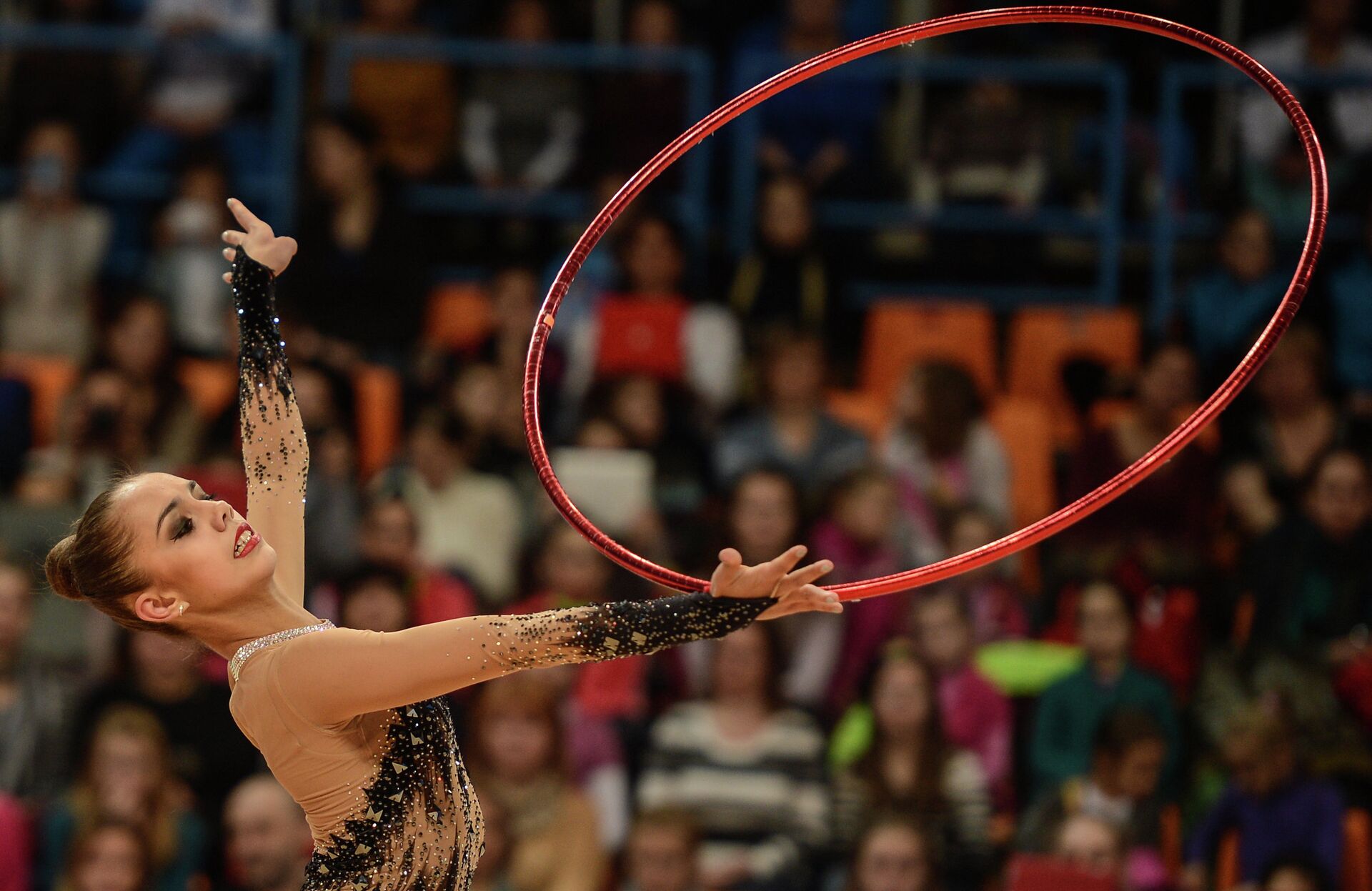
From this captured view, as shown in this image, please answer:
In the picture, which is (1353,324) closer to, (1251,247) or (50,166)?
(1251,247)

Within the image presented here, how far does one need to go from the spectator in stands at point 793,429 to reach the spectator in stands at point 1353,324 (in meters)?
2.09

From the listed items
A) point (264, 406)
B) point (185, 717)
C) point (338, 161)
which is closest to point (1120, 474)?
point (264, 406)

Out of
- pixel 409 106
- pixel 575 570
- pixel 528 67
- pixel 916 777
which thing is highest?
pixel 528 67

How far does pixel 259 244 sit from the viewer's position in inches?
140

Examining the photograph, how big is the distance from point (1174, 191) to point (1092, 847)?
12.6 feet

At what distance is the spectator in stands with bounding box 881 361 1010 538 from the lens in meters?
6.84

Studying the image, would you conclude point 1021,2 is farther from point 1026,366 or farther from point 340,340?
point 340,340

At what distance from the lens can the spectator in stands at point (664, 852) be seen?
541 cm

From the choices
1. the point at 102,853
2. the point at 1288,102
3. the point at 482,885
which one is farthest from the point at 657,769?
the point at 1288,102

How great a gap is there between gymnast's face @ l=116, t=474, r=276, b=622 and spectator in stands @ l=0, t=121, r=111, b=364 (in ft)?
15.8

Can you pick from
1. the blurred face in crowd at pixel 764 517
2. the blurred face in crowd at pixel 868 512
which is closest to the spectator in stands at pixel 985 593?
the blurred face in crowd at pixel 868 512

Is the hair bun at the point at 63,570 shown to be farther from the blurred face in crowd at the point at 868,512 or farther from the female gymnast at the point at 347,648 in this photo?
the blurred face in crowd at the point at 868,512

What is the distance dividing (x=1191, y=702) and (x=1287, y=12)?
3.98 m

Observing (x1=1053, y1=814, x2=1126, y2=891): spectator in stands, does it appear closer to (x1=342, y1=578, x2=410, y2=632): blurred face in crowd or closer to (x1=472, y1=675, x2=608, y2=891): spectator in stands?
(x1=472, y1=675, x2=608, y2=891): spectator in stands
